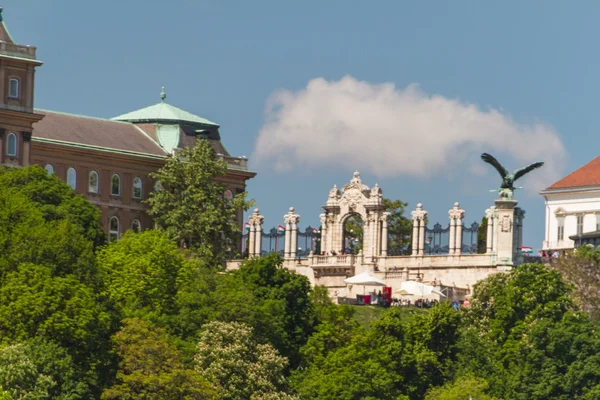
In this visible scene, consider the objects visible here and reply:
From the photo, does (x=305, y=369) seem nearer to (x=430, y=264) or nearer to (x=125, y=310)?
(x=125, y=310)

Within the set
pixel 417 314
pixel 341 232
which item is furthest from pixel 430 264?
pixel 417 314

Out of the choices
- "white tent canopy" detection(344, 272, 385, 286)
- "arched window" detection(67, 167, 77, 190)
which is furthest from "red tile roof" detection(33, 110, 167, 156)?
"white tent canopy" detection(344, 272, 385, 286)

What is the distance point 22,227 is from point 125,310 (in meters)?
7.08

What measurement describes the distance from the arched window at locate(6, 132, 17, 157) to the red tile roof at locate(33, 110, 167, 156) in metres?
7.29

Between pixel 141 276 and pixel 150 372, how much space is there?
44.2ft

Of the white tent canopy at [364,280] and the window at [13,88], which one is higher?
the window at [13,88]

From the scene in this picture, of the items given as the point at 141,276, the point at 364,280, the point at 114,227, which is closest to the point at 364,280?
the point at 364,280

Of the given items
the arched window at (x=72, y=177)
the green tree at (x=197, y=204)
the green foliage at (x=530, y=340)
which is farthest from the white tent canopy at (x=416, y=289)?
the arched window at (x=72, y=177)

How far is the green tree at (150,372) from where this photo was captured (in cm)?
12569

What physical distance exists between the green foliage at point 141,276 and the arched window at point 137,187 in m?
36.6

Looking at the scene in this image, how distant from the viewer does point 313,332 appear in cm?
13788

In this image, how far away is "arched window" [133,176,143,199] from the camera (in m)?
181

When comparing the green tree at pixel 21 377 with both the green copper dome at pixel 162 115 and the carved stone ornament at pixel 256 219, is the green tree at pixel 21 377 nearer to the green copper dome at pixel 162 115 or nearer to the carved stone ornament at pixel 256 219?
the carved stone ornament at pixel 256 219

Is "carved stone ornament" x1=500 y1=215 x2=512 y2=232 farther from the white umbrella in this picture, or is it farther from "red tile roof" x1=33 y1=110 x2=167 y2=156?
"red tile roof" x1=33 y1=110 x2=167 y2=156
